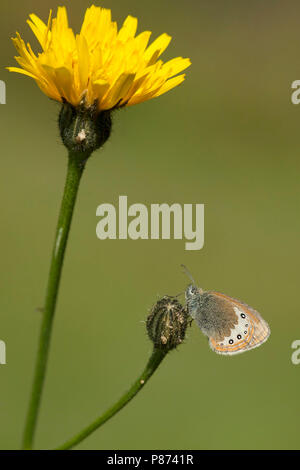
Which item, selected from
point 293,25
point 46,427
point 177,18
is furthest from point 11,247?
point 293,25

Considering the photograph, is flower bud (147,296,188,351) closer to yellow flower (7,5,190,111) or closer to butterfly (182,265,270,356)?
butterfly (182,265,270,356)

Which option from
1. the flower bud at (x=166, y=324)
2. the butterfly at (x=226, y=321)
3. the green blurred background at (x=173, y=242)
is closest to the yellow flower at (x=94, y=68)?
the flower bud at (x=166, y=324)

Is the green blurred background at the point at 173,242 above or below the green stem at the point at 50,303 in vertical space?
above

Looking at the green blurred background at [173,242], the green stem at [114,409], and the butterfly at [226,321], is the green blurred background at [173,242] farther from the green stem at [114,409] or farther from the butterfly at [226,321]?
the green stem at [114,409]

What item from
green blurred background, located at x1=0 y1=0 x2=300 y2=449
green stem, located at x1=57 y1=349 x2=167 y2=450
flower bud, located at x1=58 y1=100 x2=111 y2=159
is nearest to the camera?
green stem, located at x1=57 y1=349 x2=167 y2=450

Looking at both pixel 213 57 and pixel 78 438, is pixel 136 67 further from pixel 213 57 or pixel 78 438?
pixel 213 57

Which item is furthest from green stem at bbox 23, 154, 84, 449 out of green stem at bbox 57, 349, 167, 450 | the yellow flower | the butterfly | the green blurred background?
the green blurred background
